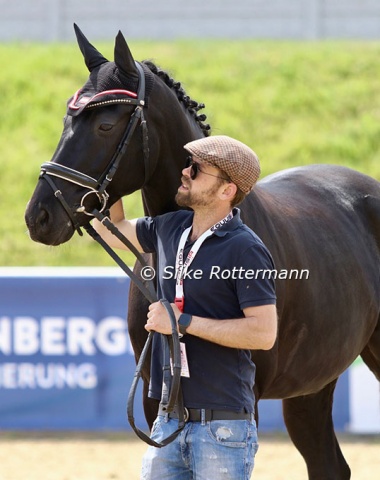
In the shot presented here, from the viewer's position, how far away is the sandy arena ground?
6.58m

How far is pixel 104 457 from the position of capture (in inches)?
279

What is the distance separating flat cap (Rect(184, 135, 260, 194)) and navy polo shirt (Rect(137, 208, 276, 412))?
0.14 meters

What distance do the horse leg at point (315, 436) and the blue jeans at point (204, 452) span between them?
216 cm

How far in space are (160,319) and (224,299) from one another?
0.23 meters

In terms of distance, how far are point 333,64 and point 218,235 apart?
12221mm

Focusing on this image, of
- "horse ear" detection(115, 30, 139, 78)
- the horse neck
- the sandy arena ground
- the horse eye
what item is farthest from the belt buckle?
the sandy arena ground

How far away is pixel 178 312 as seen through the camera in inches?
119

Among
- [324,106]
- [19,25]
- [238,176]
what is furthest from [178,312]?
[19,25]

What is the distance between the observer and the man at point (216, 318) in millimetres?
2971

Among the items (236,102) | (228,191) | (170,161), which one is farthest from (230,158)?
(236,102)

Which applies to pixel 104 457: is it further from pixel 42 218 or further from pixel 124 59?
pixel 124 59

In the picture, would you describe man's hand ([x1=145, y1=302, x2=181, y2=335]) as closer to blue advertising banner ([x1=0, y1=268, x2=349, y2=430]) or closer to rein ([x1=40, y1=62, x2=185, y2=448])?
rein ([x1=40, y1=62, x2=185, y2=448])

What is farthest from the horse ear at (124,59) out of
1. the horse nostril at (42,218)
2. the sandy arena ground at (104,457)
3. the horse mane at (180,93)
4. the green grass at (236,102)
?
the green grass at (236,102)

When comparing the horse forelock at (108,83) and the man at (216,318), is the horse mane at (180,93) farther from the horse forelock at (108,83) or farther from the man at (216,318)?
the man at (216,318)
